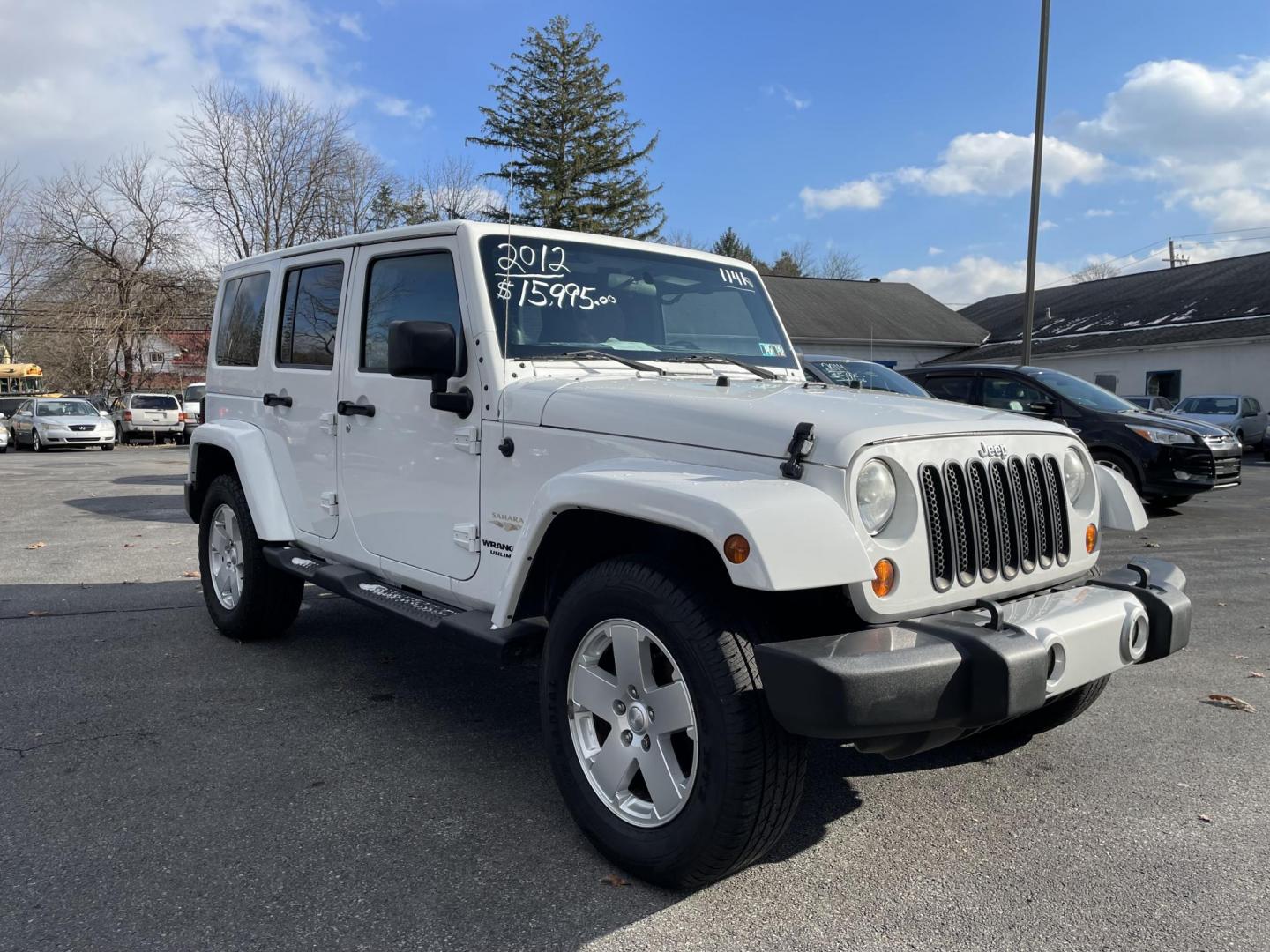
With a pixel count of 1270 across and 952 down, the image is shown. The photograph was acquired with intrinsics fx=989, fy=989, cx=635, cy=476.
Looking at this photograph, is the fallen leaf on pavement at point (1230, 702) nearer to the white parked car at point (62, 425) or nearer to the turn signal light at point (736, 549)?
the turn signal light at point (736, 549)

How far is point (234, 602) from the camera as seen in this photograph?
5457 millimetres

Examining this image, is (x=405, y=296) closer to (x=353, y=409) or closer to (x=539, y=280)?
(x=353, y=409)

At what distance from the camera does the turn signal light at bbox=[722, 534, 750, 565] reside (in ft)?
8.12

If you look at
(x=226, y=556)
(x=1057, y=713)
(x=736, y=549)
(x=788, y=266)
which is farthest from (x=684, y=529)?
(x=788, y=266)

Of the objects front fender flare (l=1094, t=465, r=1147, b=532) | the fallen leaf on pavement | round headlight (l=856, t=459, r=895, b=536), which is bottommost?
the fallen leaf on pavement

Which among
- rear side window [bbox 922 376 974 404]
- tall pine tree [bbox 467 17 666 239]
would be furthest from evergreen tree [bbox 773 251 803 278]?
rear side window [bbox 922 376 974 404]

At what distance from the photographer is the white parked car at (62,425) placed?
24.5 metres

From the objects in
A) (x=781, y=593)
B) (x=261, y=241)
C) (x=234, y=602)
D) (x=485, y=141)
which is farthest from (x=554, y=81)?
(x=781, y=593)

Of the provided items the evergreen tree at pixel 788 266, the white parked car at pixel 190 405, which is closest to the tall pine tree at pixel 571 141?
the white parked car at pixel 190 405

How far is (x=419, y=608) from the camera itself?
3.83 m

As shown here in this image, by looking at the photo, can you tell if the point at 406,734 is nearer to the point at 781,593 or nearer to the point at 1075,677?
the point at 781,593

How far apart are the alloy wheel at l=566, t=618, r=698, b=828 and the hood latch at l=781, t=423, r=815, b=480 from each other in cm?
60

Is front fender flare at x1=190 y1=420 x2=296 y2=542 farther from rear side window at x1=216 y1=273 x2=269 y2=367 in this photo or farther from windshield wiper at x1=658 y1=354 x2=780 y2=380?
windshield wiper at x1=658 y1=354 x2=780 y2=380

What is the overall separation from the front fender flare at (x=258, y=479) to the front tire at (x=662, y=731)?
2.35 m
